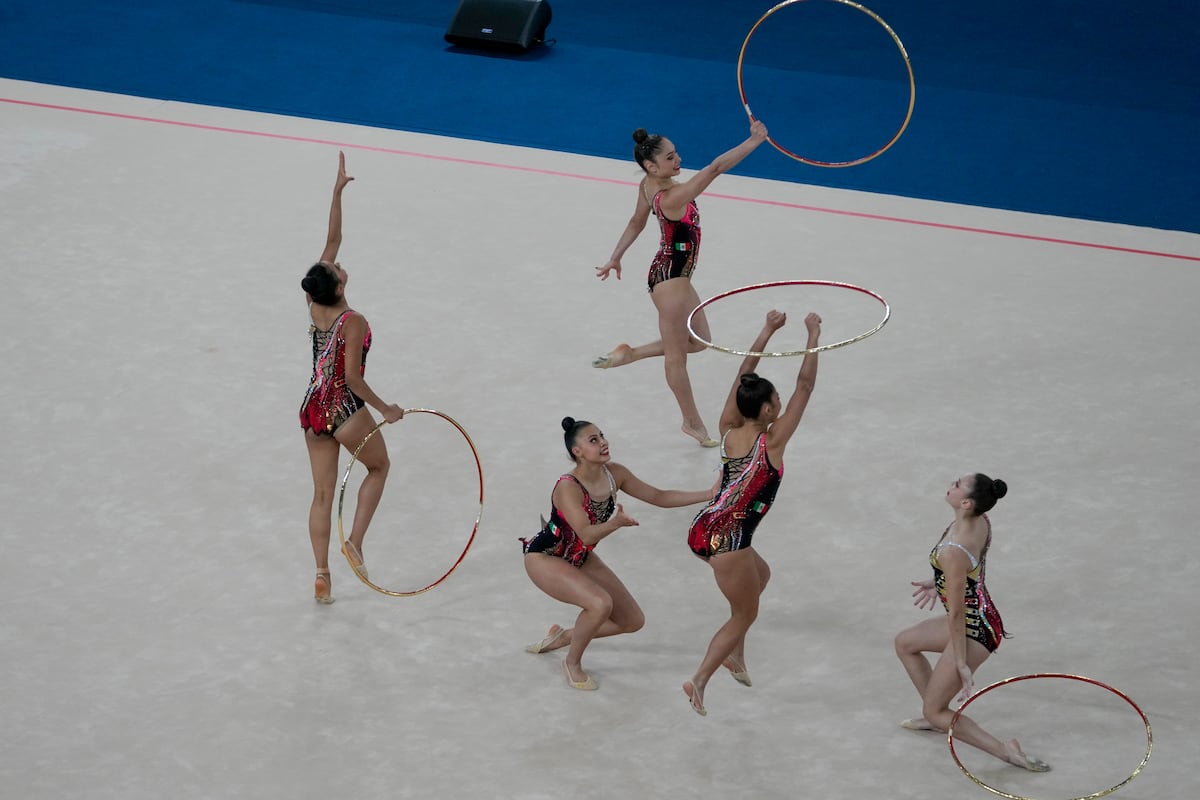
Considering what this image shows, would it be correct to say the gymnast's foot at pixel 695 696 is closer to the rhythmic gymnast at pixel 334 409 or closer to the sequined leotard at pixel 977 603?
the sequined leotard at pixel 977 603

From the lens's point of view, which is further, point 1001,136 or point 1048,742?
point 1001,136

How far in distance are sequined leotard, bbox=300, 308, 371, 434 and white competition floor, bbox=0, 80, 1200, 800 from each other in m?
0.77

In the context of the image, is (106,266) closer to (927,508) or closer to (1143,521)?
(927,508)

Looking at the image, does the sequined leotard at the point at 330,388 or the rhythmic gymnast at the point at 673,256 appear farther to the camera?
the rhythmic gymnast at the point at 673,256

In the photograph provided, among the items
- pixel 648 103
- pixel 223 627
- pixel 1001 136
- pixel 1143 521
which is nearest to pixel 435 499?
pixel 223 627

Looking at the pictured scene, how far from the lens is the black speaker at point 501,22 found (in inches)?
468

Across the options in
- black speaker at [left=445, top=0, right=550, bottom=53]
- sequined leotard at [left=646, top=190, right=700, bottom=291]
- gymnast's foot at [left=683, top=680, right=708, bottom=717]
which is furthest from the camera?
black speaker at [left=445, top=0, right=550, bottom=53]

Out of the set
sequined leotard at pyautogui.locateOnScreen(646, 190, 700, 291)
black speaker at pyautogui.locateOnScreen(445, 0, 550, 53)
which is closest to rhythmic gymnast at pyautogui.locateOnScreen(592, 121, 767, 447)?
sequined leotard at pyautogui.locateOnScreen(646, 190, 700, 291)

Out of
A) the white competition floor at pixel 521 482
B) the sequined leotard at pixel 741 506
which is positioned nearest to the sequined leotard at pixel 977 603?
the white competition floor at pixel 521 482

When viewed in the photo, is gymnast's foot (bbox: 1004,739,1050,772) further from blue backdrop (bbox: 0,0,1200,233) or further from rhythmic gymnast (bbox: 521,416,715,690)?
blue backdrop (bbox: 0,0,1200,233)

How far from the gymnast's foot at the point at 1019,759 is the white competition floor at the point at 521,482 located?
45 mm

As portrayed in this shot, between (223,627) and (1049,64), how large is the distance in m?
9.41

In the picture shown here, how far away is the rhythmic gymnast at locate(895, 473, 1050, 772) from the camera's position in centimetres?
449

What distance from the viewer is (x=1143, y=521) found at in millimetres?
6184
